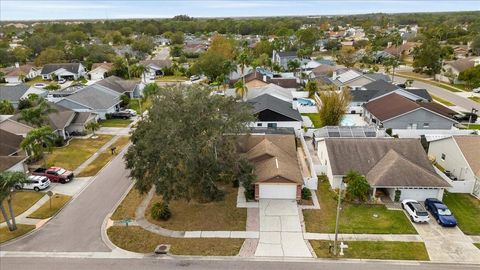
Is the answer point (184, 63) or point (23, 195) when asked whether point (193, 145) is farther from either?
point (184, 63)

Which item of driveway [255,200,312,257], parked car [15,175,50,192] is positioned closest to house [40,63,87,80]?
parked car [15,175,50,192]

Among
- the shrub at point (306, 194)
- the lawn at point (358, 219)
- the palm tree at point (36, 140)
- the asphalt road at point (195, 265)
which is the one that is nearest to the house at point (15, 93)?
the palm tree at point (36, 140)

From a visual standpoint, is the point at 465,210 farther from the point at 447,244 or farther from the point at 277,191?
the point at 277,191

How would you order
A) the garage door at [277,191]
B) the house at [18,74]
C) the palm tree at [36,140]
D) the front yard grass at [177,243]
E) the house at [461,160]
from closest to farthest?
the front yard grass at [177,243], the garage door at [277,191], the house at [461,160], the palm tree at [36,140], the house at [18,74]

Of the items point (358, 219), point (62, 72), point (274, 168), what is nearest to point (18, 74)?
point (62, 72)

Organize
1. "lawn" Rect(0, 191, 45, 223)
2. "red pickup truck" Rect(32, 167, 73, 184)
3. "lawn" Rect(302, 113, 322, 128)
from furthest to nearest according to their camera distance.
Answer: "lawn" Rect(302, 113, 322, 128) < "red pickup truck" Rect(32, 167, 73, 184) < "lawn" Rect(0, 191, 45, 223)

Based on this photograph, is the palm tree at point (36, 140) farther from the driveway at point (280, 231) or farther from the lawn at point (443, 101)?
the lawn at point (443, 101)

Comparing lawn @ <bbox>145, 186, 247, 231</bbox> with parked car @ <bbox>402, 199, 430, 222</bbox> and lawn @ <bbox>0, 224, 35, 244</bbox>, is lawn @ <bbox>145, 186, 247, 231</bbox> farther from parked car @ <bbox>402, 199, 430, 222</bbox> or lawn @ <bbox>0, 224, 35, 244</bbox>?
parked car @ <bbox>402, 199, 430, 222</bbox>
